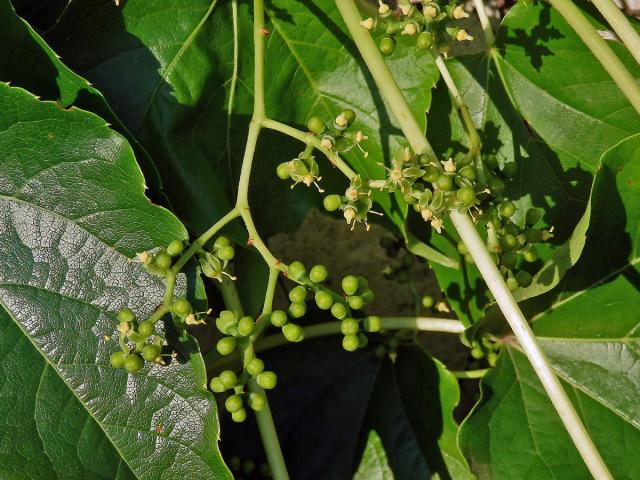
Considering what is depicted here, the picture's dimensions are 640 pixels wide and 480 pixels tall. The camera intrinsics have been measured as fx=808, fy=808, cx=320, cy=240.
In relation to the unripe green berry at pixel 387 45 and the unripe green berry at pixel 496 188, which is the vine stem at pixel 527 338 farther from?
the unripe green berry at pixel 387 45

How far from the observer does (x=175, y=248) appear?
1.11 meters

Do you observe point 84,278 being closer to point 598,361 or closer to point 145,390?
point 145,390

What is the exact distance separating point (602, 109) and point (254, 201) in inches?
24.2

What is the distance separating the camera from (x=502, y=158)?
4.68ft

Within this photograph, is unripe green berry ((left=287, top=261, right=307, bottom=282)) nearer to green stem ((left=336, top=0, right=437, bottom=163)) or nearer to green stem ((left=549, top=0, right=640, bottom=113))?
green stem ((left=336, top=0, right=437, bottom=163))

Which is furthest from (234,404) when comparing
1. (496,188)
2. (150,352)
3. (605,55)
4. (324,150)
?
(605,55)

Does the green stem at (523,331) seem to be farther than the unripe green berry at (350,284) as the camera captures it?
No

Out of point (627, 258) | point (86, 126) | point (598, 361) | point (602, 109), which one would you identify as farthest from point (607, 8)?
point (86, 126)

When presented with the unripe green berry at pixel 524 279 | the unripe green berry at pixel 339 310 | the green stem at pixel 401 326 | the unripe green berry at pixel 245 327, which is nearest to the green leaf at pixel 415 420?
the green stem at pixel 401 326

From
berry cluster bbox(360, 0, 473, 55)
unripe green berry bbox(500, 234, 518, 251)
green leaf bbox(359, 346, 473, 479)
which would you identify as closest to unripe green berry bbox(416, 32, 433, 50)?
berry cluster bbox(360, 0, 473, 55)

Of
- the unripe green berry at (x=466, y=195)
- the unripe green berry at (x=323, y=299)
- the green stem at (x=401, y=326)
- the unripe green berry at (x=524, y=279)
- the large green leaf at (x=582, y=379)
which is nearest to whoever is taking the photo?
the unripe green berry at (x=466, y=195)

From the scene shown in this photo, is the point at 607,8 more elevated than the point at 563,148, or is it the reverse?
the point at 607,8

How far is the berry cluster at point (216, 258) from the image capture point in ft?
3.63

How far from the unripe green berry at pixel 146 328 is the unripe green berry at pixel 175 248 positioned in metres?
0.10
